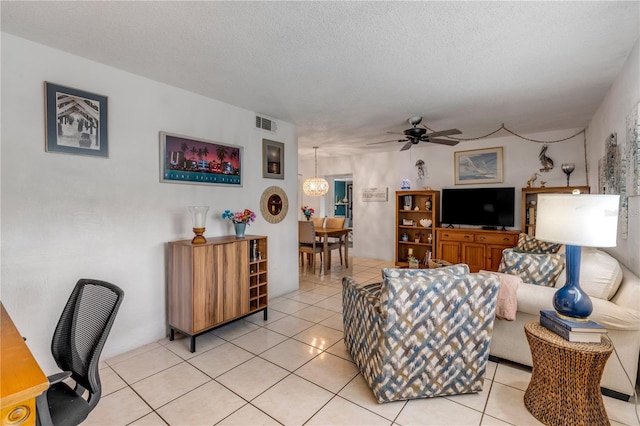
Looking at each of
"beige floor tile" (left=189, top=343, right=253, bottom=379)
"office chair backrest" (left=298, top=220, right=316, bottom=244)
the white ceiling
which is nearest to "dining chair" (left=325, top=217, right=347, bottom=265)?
"office chair backrest" (left=298, top=220, right=316, bottom=244)

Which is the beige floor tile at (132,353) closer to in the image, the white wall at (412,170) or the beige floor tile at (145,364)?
the beige floor tile at (145,364)

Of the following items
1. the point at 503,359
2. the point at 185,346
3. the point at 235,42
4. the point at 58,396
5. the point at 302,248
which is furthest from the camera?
the point at 302,248

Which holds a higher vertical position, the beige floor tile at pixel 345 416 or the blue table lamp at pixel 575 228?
the blue table lamp at pixel 575 228

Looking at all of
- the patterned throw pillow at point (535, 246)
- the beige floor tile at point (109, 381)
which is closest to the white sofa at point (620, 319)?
the patterned throw pillow at point (535, 246)

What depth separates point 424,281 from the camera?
72.0 inches

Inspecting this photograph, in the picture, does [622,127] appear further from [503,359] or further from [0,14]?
[0,14]

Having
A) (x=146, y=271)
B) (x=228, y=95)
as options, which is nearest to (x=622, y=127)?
(x=228, y=95)

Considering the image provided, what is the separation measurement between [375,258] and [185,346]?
4.62m

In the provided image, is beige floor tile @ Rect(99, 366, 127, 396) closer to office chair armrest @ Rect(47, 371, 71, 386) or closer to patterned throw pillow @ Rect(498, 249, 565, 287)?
office chair armrest @ Rect(47, 371, 71, 386)

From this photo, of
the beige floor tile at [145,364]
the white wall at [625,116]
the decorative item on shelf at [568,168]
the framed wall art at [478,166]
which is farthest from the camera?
the framed wall art at [478,166]

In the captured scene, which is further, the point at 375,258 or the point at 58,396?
the point at 375,258

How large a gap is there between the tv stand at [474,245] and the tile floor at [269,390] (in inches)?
109

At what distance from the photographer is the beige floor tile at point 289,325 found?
3.09m

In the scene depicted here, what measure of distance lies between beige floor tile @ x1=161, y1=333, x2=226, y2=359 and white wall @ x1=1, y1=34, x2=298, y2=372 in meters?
0.19
